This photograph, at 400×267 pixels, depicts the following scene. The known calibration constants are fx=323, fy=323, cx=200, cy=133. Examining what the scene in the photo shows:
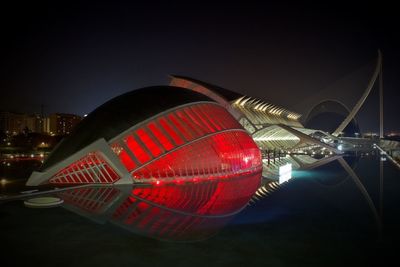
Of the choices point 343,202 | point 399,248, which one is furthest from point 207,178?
point 399,248

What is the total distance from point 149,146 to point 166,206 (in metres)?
6.93

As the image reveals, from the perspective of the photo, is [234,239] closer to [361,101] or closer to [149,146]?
[149,146]

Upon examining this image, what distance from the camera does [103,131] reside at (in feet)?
62.6

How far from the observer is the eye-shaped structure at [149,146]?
18.1 meters

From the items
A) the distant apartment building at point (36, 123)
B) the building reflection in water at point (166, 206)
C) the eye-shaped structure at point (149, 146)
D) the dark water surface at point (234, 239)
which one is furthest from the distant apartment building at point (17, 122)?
the dark water surface at point (234, 239)

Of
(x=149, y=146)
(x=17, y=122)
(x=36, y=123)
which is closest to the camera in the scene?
(x=149, y=146)

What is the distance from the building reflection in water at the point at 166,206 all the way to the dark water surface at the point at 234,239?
245mm

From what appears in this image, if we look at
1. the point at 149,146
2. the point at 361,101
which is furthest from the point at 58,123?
the point at 149,146

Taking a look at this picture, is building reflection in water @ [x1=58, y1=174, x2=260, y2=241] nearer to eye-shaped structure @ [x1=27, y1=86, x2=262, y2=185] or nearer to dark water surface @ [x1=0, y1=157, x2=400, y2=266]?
dark water surface @ [x1=0, y1=157, x2=400, y2=266]

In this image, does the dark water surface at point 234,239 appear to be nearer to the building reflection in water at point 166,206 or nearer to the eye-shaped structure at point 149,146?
the building reflection in water at point 166,206

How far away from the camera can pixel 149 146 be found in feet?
62.8

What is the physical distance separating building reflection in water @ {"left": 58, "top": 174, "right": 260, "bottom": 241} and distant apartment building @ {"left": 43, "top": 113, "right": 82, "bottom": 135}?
492 feet

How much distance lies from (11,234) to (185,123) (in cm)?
1338

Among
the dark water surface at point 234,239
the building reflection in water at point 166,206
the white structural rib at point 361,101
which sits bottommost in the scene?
the dark water surface at point 234,239
